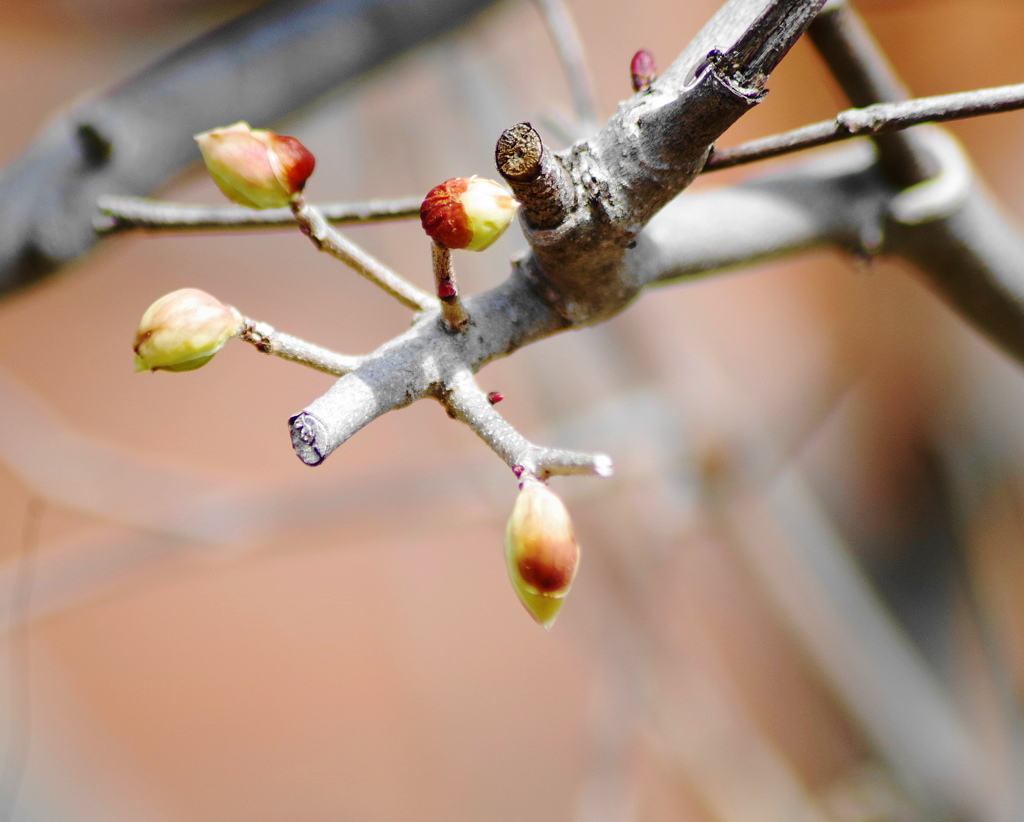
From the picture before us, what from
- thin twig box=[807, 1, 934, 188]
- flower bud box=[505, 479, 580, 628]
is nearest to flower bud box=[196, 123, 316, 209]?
flower bud box=[505, 479, 580, 628]

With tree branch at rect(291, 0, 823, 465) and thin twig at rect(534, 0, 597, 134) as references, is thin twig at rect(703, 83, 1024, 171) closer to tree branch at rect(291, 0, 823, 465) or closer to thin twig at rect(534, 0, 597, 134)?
tree branch at rect(291, 0, 823, 465)

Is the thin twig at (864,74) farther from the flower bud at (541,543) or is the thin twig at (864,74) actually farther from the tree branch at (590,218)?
the flower bud at (541,543)

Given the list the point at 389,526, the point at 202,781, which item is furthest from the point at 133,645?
the point at 389,526

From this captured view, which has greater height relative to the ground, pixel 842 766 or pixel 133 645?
pixel 133 645

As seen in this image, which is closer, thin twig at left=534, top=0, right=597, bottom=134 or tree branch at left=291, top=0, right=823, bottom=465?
tree branch at left=291, top=0, right=823, bottom=465

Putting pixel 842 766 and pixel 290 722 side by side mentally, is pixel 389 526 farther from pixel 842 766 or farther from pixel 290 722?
pixel 842 766

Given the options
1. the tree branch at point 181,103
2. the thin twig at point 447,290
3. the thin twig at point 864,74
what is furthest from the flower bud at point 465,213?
the tree branch at point 181,103
